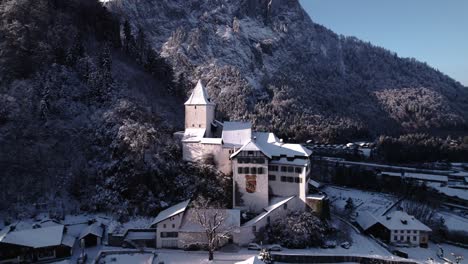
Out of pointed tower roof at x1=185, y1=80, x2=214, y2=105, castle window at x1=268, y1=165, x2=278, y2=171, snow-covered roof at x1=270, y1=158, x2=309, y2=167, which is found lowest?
castle window at x1=268, y1=165, x2=278, y2=171

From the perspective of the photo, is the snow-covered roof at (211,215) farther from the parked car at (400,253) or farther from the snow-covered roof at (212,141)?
the parked car at (400,253)

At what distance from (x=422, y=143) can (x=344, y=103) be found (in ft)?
208

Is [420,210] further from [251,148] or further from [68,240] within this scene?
[68,240]

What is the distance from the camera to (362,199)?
62812mm

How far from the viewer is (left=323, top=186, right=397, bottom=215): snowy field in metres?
56.9

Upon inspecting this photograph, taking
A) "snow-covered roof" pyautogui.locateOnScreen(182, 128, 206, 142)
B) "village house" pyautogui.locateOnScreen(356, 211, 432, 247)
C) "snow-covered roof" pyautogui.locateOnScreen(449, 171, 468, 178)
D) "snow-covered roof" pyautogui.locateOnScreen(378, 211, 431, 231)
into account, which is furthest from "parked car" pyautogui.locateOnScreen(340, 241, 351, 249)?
"snow-covered roof" pyautogui.locateOnScreen(449, 171, 468, 178)

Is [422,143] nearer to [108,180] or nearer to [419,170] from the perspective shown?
[419,170]

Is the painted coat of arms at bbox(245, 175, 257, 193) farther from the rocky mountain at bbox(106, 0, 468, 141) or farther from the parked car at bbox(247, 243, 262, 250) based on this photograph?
the rocky mountain at bbox(106, 0, 468, 141)

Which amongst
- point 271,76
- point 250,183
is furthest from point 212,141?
point 271,76

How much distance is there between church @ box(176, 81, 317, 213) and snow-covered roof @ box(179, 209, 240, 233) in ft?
13.2

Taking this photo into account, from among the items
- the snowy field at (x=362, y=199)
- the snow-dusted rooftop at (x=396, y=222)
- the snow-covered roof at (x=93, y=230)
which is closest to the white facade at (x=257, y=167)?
the snow-dusted rooftop at (x=396, y=222)

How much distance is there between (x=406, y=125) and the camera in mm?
154250

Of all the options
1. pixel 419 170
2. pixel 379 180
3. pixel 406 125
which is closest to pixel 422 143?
pixel 419 170

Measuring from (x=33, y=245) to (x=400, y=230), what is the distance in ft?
125
